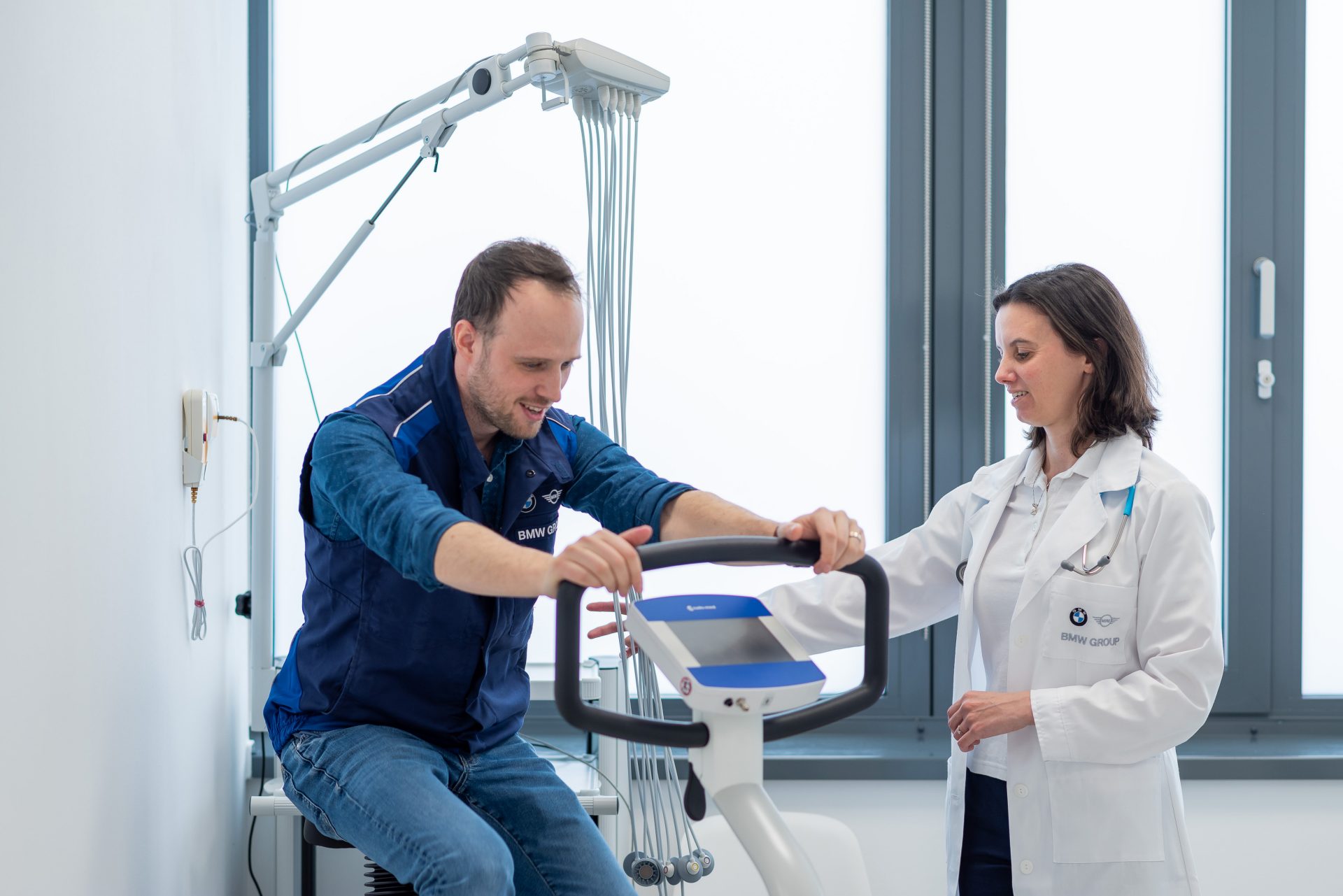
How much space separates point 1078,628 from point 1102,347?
44cm

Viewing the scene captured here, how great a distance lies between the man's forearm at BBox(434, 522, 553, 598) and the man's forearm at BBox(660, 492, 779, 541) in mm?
366

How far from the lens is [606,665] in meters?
2.04

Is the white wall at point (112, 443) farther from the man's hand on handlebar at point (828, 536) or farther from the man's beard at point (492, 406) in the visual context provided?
the man's hand on handlebar at point (828, 536)

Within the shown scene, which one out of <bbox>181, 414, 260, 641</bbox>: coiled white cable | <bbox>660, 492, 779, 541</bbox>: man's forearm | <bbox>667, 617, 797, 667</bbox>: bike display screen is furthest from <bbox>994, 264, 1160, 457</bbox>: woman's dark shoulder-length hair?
<bbox>181, 414, 260, 641</bbox>: coiled white cable

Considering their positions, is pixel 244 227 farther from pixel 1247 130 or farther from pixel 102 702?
pixel 1247 130

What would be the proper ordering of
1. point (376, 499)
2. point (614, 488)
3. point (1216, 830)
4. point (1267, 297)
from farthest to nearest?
point (1267, 297) < point (1216, 830) < point (614, 488) < point (376, 499)

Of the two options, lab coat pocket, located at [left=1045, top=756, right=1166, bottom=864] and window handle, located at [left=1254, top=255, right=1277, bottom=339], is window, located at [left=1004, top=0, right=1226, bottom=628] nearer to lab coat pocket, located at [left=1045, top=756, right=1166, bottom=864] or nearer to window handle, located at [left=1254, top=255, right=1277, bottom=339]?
window handle, located at [left=1254, top=255, right=1277, bottom=339]

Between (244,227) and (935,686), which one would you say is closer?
(244,227)

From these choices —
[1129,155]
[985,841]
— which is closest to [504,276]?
[985,841]

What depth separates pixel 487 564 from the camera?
42.6 inches

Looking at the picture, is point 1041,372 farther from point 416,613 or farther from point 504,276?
point 416,613

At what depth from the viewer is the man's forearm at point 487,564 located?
1054 mm

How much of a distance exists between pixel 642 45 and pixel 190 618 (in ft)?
5.08

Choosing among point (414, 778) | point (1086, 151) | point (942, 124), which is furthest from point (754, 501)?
point (414, 778)
